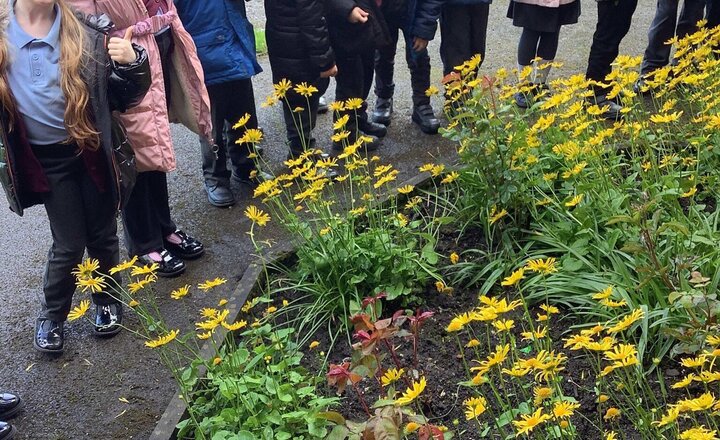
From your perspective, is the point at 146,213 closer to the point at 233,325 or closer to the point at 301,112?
the point at 301,112

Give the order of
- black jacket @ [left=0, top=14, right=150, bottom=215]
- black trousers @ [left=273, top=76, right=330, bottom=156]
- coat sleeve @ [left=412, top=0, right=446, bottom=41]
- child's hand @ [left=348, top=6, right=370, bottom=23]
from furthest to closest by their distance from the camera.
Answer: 1. coat sleeve @ [left=412, top=0, right=446, bottom=41]
2. black trousers @ [left=273, top=76, right=330, bottom=156]
3. child's hand @ [left=348, top=6, right=370, bottom=23]
4. black jacket @ [left=0, top=14, right=150, bottom=215]

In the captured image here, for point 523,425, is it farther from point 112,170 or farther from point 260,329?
point 112,170

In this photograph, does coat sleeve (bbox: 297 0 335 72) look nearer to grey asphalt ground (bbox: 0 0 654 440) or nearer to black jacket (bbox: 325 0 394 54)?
black jacket (bbox: 325 0 394 54)

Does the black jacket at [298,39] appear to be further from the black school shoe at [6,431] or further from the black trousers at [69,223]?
the black school shoe at [6,431]

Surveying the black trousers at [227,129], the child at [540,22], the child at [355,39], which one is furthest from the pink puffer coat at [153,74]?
the child at [540,22]

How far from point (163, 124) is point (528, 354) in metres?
2.11

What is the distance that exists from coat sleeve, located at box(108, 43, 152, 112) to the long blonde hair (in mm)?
133

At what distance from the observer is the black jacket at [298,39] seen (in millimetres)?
4680

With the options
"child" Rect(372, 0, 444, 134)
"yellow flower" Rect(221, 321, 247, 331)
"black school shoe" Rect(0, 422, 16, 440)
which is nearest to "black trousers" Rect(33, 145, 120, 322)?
"black school shoe" Rect(0, 422, 16, 440)

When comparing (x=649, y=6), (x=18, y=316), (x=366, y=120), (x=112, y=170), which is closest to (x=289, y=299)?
(x=112, y=170)

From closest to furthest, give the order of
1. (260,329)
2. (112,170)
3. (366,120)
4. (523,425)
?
(523,425) → (260,329) → (112,170) → (366,120)

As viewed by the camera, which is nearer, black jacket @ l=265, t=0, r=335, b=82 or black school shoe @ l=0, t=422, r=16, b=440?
black school shoe @ l=0, t=422, r=16, b=440

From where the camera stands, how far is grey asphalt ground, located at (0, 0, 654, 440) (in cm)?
336

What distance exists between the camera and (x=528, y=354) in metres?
2.84
